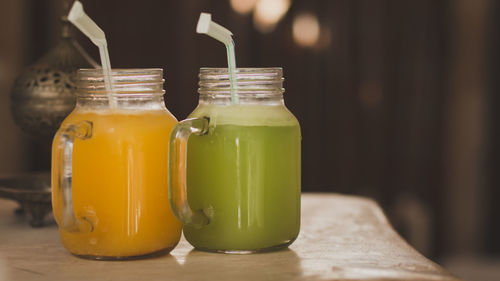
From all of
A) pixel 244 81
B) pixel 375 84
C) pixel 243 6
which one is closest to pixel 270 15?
pixel 243 6

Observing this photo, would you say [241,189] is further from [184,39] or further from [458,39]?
[458,39]

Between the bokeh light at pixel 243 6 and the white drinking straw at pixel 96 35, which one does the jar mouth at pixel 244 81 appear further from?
the bokeh light at pixel 243 6

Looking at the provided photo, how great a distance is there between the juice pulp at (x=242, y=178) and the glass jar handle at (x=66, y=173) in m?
0.14

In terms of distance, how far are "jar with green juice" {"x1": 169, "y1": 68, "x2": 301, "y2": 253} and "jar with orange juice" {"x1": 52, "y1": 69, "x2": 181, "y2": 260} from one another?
3cm

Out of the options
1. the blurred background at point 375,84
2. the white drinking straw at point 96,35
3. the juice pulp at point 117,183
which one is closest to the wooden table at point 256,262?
the juice pulp at point 117,183

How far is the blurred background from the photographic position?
2867mm

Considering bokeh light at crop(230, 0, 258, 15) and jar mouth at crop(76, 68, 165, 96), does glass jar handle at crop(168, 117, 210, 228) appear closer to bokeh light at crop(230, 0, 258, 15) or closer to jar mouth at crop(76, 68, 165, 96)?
jar mouth at crop(76, 68, 165, 96)

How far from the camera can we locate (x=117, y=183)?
77 cm

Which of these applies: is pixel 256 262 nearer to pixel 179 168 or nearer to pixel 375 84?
pixel 179 168

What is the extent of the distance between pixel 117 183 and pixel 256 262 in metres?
0.18

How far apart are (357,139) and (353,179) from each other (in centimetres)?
18

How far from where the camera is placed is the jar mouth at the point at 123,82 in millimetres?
784

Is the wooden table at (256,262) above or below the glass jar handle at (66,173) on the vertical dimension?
below

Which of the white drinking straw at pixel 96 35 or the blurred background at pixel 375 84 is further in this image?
the blurred background at pixel 375 84
